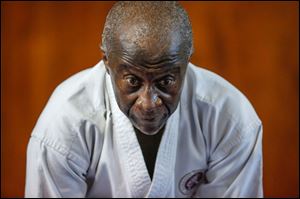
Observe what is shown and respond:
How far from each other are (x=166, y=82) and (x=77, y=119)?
0.25 m

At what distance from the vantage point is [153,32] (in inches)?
34.9

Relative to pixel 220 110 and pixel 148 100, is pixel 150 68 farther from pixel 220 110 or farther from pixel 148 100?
pixel 220 110

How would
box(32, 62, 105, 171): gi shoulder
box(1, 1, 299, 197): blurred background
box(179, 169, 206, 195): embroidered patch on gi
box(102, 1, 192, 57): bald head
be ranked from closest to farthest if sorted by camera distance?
box(102, 1, 192, 57): bald head → box(32, 62, 105, 171): gi shoulder → box(179, 169, 206, 195): embroidered patch on gi → box(1, 1, 299, 197): blurred background

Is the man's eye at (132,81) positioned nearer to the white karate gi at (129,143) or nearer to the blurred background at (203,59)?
the white karate gi at (129,143)

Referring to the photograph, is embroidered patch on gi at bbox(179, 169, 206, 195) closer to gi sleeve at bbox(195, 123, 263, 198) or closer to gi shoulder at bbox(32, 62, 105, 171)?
gi sleeve at bbox(195, 123, 263, 198)

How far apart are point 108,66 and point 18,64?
3.52ft

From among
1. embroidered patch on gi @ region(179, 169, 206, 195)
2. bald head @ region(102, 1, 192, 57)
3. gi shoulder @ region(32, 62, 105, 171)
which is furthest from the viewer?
embroidered patch on gi @ region(179, 169, 206, 195)

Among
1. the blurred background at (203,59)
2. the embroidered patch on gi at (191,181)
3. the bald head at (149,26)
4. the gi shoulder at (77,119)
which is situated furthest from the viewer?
the blurred background at (203,59)

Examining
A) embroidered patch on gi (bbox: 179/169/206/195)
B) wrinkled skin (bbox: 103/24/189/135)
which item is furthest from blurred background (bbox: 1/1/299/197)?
wrinkled skin (bbox: 103/24/189/135)

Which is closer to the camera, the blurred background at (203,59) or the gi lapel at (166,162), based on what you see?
the gi lapel at (166,162)

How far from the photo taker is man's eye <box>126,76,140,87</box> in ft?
3.09

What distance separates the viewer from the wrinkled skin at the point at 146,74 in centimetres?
89

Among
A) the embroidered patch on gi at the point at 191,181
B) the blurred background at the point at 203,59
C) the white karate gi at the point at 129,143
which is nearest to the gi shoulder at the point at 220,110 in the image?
the white karate gi at the point at 129,143

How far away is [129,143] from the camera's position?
3.85ft
